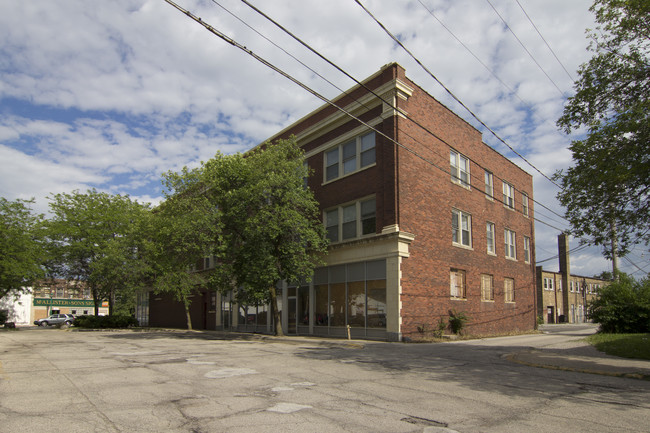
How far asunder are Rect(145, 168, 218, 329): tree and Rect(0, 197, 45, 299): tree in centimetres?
1597

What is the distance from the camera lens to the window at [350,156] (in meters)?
23.3

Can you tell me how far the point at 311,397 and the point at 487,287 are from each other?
22.2 m

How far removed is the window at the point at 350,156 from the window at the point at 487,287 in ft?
34.0

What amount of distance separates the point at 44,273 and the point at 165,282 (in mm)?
19384

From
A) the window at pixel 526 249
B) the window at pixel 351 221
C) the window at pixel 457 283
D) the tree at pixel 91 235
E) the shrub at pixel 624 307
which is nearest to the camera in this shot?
the shrub at pixel 624 307

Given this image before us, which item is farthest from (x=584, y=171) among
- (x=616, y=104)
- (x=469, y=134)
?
(x=469, y=134)

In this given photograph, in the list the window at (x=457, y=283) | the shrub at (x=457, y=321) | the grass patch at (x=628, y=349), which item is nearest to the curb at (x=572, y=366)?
the grass patch at (x=628, y=349)

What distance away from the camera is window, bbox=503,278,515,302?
96.9ft

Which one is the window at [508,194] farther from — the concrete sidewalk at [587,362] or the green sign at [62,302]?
the green sign at [62,302]

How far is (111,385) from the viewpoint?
9102 millimetres

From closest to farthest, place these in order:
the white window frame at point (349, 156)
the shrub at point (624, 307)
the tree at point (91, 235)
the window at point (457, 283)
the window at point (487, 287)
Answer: the shrub at point (624, 307), the white window frame at point (349, 156), the window at point (457, 283), the window at point (487, 287), the tree at point (91, 235)

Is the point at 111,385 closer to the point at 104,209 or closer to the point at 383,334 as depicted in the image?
the point at 383,334

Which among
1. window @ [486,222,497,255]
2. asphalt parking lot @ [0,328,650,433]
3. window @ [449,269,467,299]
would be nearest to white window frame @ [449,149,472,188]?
window @ [486,222,497,255]

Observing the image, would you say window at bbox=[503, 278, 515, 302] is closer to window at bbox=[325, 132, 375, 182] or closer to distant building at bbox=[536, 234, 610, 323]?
window at bbox=[325, 132, 375, 182]
